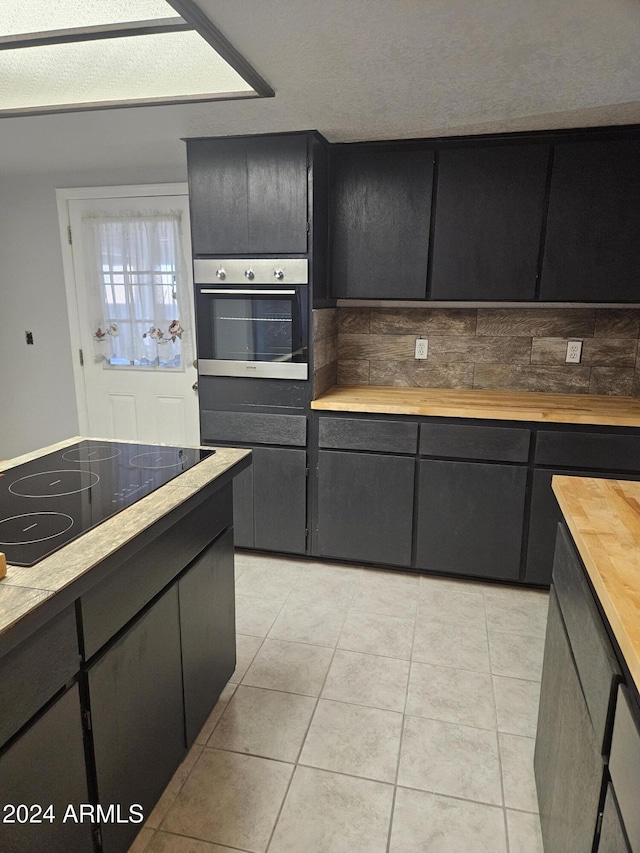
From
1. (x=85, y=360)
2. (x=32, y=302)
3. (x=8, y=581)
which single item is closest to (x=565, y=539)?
(x=8, y=581)

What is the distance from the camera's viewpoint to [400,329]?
3.40 m

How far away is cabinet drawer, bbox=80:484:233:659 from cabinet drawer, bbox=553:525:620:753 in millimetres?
1068

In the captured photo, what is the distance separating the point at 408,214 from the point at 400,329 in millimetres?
687

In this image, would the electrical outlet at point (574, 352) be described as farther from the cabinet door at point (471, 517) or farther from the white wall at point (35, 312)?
the white wall at point (35, 312)

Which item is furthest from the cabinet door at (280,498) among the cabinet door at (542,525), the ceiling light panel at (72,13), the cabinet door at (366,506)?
the ceiling light panel at (72,13)

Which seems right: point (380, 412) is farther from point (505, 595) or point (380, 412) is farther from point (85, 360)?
point (85, 360)

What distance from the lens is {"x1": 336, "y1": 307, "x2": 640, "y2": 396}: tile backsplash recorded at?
314 centimetres

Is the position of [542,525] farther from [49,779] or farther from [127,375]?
[127,375]

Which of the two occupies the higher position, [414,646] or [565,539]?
[565,539]

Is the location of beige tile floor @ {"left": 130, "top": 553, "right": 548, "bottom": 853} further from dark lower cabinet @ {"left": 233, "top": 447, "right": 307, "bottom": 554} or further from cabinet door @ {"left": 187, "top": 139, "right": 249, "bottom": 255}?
cabinet door @ {"left": 187, "top": 139, "right": 249, "bottom": 255}

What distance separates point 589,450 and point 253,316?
183 centimetres

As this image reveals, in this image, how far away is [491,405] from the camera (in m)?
2.92

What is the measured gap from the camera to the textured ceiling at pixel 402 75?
150 centimetres

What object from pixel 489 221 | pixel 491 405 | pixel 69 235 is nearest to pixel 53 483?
pixel 491 405
